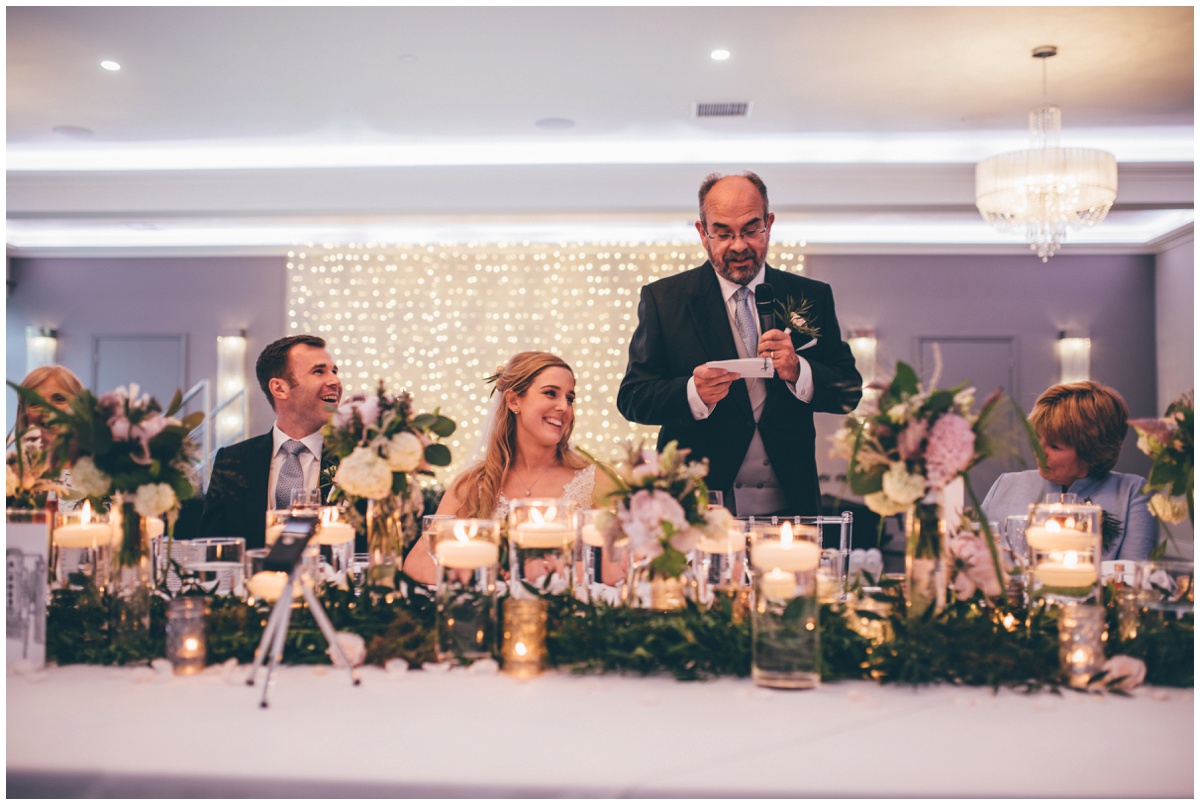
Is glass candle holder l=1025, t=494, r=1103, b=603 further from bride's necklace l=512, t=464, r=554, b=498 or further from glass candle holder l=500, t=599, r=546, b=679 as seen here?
bride's necklace l=512, t=464, r=554, b=498

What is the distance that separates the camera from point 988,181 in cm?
511

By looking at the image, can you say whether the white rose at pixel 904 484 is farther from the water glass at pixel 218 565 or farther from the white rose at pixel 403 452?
the water glass at pixel 218 565

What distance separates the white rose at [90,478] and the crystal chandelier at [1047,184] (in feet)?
16.1

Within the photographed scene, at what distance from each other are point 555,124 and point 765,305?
3.60 m

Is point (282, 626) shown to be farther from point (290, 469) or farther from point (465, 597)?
point (290, 469)

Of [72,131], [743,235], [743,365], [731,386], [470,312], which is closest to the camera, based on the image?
[743,365]

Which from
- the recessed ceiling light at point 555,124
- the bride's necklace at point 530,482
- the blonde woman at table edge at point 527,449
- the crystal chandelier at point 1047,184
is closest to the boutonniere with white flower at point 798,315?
the blonde woman at table edge at point 527,449

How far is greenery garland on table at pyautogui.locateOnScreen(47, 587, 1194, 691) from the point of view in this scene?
1509 mm

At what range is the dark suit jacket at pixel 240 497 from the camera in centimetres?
300

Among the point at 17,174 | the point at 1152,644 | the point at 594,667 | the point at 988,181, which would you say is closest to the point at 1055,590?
the point at 1152,644

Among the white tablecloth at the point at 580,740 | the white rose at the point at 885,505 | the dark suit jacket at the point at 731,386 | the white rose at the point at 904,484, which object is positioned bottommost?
the white tablecloth at the point at 580,740

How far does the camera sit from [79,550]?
1739 millimetres

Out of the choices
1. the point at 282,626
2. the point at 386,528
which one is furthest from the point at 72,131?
the point at 282,626

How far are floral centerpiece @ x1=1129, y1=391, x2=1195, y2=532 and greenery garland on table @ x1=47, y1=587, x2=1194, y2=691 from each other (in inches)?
11.8
